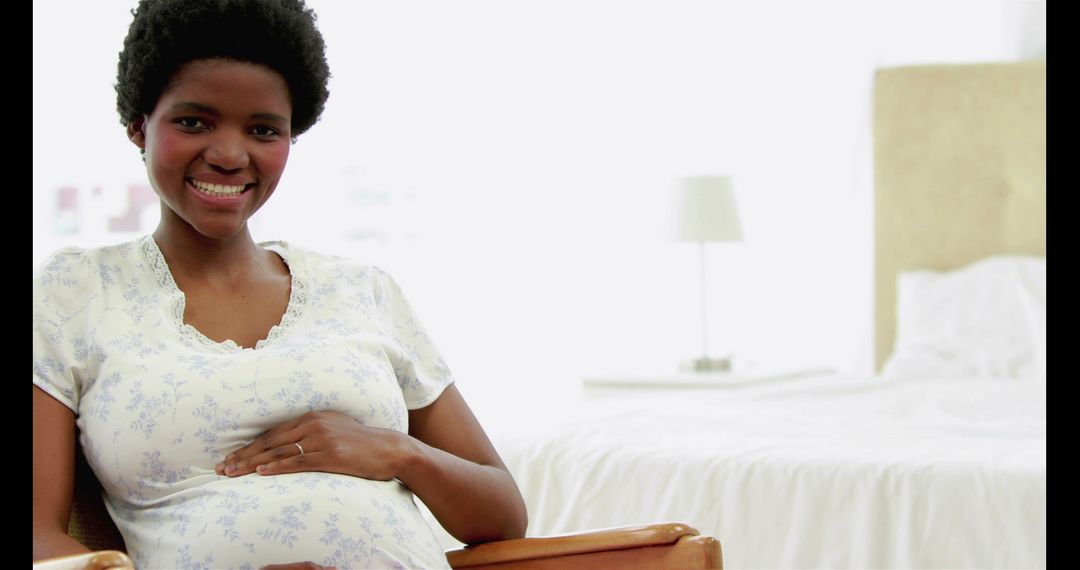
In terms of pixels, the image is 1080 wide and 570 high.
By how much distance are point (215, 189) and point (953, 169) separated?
3.78 m

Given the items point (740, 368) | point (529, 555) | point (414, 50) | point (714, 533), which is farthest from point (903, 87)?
point (529, 555)

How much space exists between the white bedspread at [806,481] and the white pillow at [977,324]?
887 mm

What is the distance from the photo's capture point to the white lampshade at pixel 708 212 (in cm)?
448

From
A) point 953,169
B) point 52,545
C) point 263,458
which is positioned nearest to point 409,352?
point 263,458

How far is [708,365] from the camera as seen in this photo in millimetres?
4539

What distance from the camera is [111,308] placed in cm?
143

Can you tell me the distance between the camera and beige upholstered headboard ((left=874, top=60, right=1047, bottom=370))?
15.0 ft

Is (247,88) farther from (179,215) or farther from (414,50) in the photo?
(414,50)

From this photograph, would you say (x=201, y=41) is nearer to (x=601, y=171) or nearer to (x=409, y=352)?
(x=409, y=352)

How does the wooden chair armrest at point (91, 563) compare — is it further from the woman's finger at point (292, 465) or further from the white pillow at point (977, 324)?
the white pillow at point (977, 324)

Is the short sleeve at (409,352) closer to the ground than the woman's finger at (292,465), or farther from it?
farther from it

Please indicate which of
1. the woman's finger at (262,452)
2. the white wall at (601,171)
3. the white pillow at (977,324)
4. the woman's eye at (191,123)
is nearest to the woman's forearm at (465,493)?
the woman's finger at (262,452)

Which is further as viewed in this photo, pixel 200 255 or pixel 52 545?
pixel 200 255

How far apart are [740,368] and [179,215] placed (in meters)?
3.41
